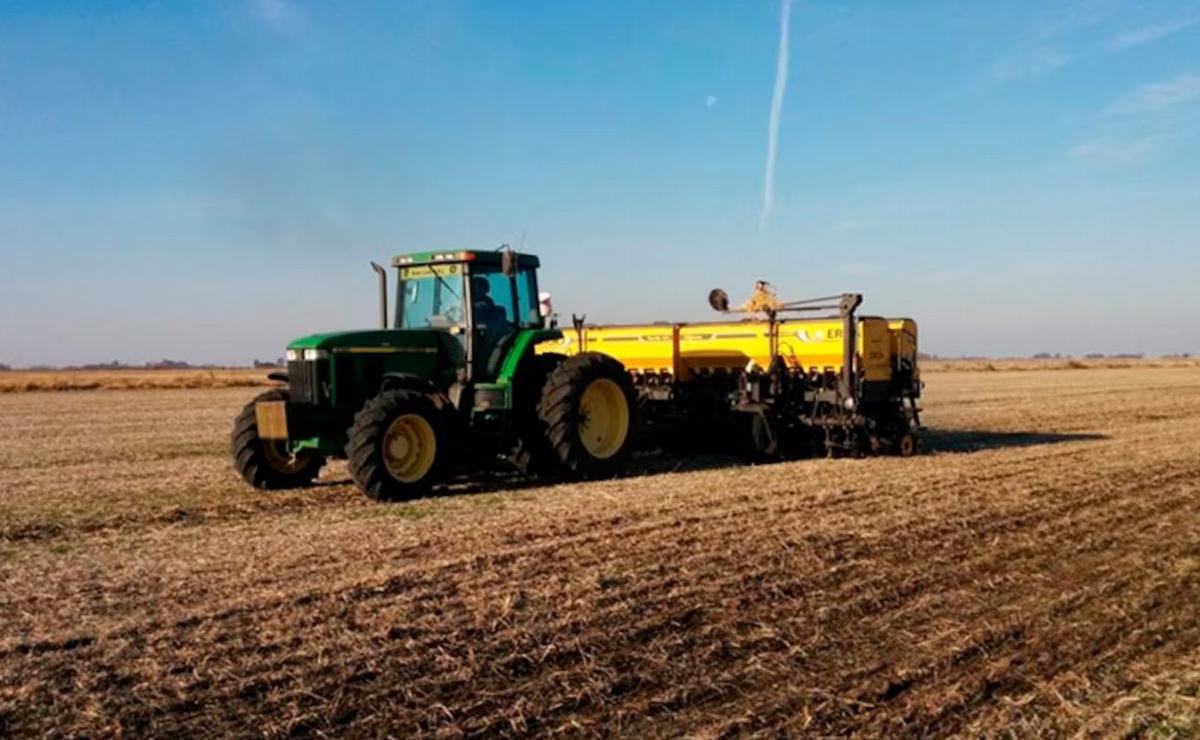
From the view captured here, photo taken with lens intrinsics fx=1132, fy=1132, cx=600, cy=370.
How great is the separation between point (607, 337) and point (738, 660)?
36.0 ft

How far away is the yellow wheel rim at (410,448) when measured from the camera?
1033cm

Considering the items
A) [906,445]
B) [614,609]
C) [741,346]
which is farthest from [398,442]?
[906,445]

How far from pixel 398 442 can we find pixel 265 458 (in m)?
1.66

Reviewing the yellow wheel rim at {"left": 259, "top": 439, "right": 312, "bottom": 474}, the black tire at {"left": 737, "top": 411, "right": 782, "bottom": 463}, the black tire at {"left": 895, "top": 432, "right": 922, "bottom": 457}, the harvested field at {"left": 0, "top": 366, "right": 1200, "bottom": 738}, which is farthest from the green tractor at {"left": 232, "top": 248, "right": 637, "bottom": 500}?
the black tire at {"left": 895, "top": 432, "right": 922, "bottom": 457}

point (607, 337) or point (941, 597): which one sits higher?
point (607, 337)

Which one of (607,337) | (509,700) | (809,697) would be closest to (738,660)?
(809,697)

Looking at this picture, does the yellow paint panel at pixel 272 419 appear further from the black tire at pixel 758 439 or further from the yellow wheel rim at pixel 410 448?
the black tire at pixel 758 439

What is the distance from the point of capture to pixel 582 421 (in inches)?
475

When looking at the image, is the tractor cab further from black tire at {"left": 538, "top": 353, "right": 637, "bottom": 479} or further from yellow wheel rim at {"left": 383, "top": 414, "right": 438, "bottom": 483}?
yellow wheel rim at {"left": 383, "top": 414, "right": 438, "bottom": 483}

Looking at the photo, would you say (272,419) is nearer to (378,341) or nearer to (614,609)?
(378,341)

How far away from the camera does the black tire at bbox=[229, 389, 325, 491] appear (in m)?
11.1

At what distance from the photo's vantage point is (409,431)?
1048 centimetres

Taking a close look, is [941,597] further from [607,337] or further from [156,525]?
[607,337]

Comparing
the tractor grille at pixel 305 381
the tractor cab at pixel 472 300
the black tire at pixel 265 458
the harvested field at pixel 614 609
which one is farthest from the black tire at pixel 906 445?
the tractor grille at pixel 305 381
